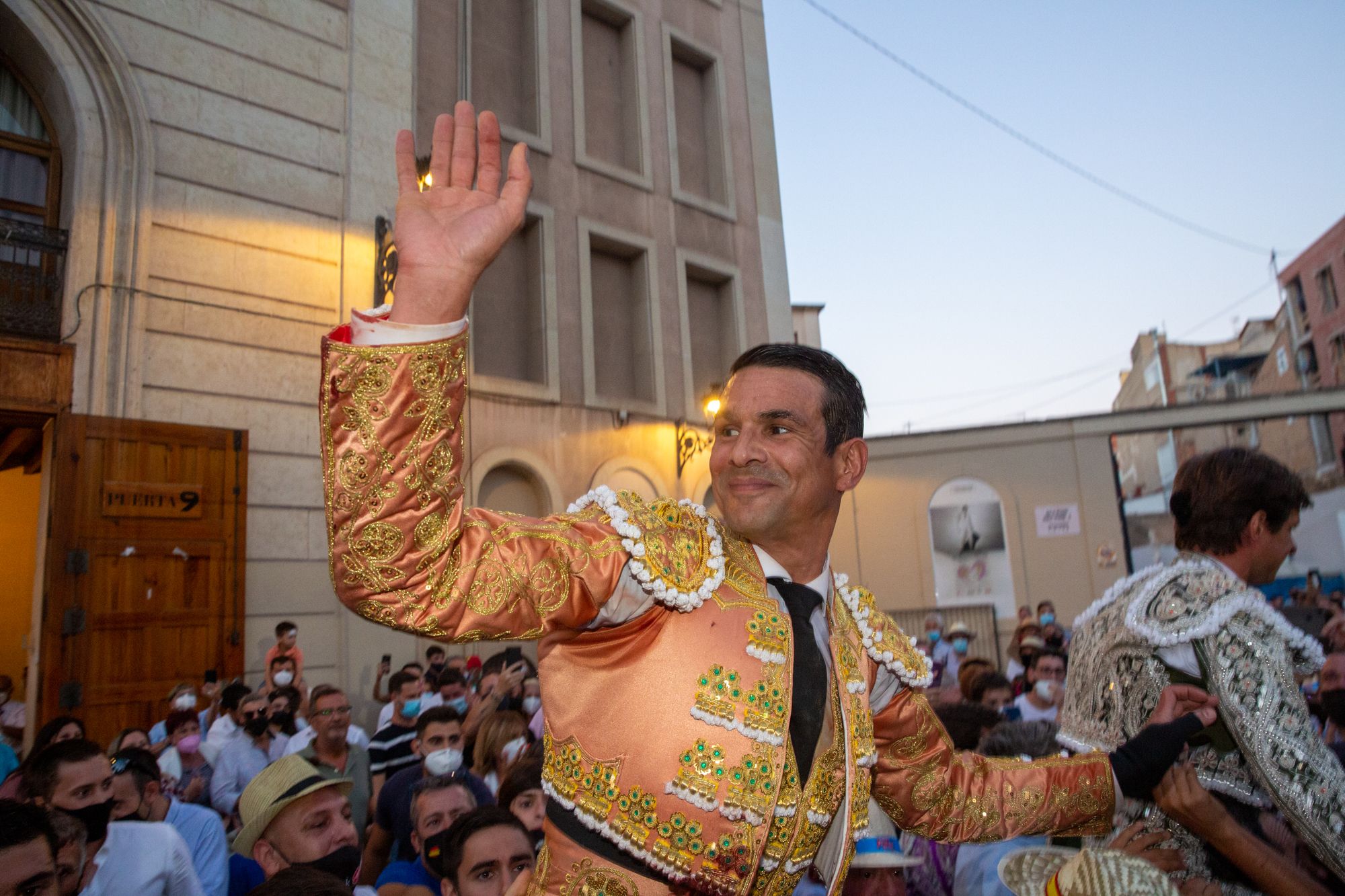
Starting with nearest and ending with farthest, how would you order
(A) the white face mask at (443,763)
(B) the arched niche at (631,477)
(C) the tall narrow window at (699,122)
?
(A) the white face mask at (443,763)
(B) the arched niche at (631,477)
(C) the tall narrow window at (699,122)

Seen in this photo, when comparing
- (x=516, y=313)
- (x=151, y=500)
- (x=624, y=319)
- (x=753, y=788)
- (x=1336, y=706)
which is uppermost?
(x=624, y=319)

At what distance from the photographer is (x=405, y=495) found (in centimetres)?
143

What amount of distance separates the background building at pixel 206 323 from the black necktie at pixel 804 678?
7.53 meters

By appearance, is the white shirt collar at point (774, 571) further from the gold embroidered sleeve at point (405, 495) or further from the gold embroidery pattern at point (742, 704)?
the gold embroidered sleeve at point (405, 495)

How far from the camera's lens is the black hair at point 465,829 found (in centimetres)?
371

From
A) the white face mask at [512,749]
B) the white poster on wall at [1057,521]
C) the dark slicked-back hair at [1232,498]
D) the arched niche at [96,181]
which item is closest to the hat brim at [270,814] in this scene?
the white face mask at [512,749]

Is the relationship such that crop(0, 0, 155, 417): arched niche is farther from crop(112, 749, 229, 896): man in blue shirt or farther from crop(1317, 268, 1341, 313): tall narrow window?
crop(1317, 268, 1341, 313): tall narrow window

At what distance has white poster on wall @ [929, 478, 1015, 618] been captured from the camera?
1845 centimetres

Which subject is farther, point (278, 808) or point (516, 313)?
point (516, 313)

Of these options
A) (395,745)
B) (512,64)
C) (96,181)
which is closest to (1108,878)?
(395,745)

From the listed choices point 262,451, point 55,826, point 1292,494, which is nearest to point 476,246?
point 1292,494

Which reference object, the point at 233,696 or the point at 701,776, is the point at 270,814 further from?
the point at 233,696

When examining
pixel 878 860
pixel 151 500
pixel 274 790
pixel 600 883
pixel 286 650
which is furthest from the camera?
pixel 286 650

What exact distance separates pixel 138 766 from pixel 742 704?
3966 millimetres
